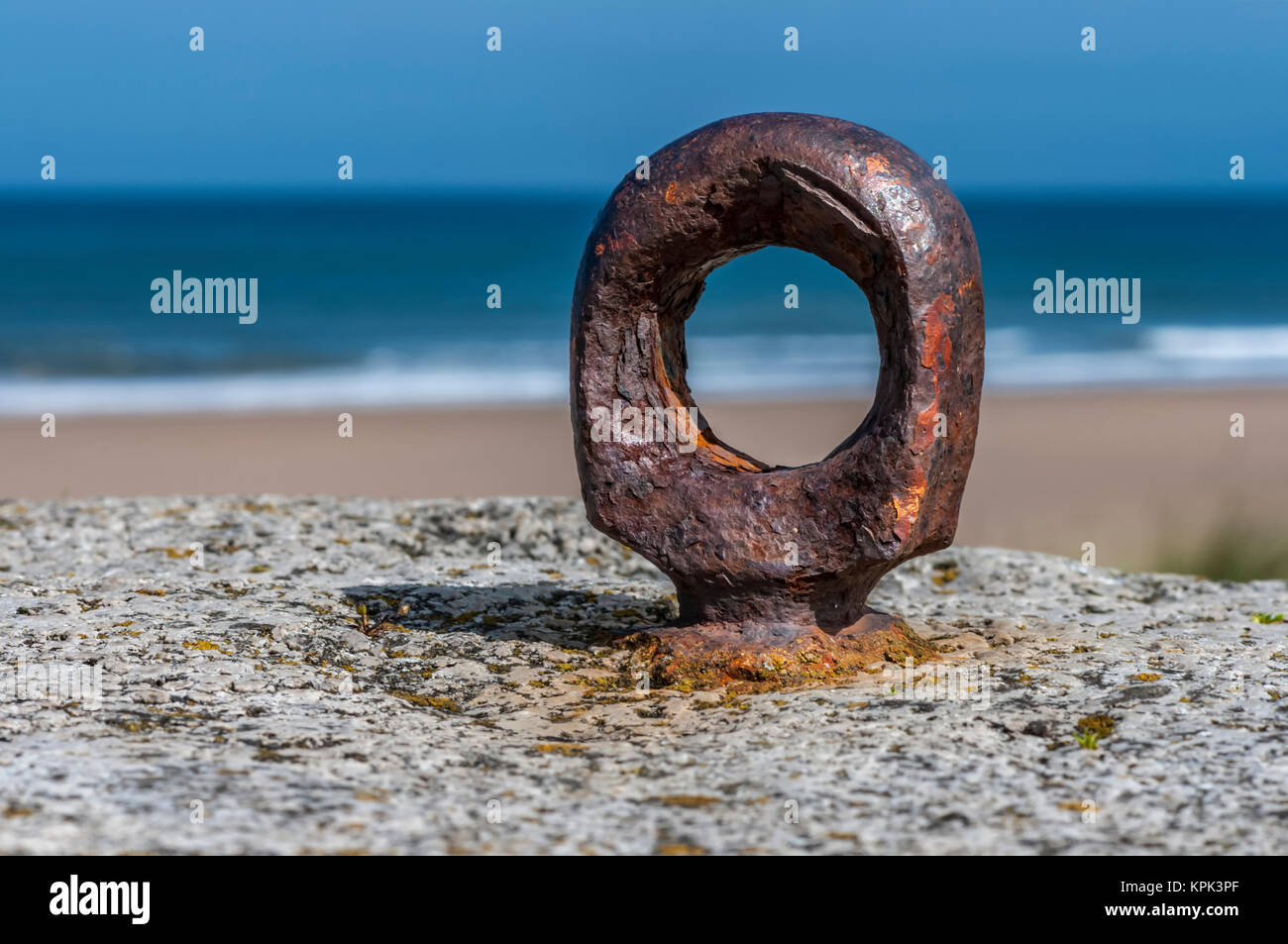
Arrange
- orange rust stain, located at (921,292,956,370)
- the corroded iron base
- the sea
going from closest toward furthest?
orange rust stain, located at (921,292,956,370)
the corroded iron base
the sea

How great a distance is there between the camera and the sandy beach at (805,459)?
10.2 m

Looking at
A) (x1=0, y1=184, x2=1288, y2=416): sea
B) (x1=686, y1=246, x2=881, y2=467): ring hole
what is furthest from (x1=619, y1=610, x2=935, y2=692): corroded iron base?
(x1=686, y1=246, x2=881, y2=467): ring hole

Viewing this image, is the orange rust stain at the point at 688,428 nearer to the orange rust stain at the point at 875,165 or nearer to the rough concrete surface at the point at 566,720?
the rough concrete surface at the point at 566,720

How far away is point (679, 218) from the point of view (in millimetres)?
4594

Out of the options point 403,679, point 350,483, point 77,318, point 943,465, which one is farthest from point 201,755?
point 77,318

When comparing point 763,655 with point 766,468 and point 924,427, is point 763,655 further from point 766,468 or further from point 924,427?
point 924,427

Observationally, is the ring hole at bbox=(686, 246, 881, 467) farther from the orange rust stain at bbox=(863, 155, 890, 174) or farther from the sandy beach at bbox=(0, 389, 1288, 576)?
the orange rust stain at bbox=(863, 155, 890, 174)

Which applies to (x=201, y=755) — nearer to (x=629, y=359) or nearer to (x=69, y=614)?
(x=69, y=614)

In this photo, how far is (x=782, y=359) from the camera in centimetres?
2345

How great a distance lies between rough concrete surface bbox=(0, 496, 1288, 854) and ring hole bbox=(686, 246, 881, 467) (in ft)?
18.4

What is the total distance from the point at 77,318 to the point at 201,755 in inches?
998

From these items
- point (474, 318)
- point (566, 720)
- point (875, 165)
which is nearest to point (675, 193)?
point (875, 165)

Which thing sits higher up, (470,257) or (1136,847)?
(470,257)

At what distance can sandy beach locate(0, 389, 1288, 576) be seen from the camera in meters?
10.2
